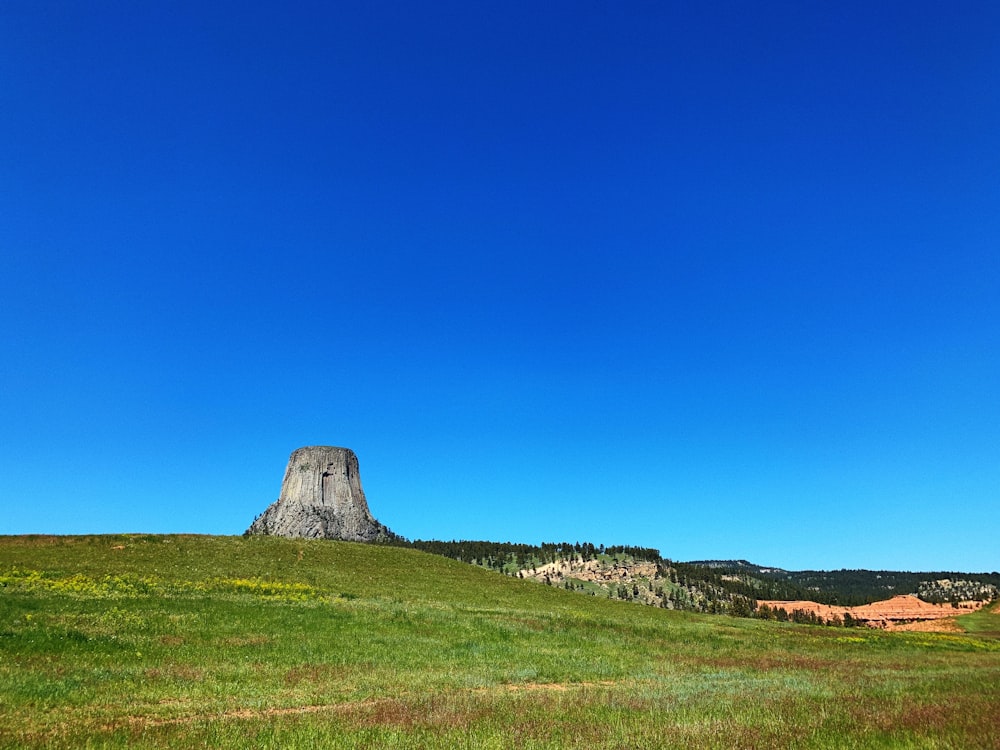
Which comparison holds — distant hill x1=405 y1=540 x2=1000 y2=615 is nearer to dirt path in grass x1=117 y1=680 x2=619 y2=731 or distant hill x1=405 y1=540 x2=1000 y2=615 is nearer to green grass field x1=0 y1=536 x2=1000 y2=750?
green grass field x1=0 y1=536 x2=1000 y2=750

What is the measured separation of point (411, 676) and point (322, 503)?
9840cm

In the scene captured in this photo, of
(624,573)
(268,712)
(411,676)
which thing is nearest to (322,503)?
(624,573)

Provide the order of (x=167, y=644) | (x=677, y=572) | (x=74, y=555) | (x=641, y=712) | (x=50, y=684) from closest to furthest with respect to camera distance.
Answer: (x=641, y=712), (x=50, y=684), (x=167, y=644), (x=74, y=555), (x=677, y=572)

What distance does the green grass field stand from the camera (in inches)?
458

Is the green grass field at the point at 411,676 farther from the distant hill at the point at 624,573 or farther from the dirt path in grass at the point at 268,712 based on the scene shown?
the distant hill at the point at 624,573

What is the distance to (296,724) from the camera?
12.4 m

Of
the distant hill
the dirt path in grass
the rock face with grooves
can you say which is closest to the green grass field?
the dirt path in grass

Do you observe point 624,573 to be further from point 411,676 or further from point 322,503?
point 411,676

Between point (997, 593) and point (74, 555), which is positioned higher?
point (74, 555)

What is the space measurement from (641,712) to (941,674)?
19.8 meters

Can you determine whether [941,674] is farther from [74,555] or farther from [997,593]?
[997,593]

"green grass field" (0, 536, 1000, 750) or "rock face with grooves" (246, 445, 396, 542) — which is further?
"rock face with grooves" (246, 445, 396, 542)

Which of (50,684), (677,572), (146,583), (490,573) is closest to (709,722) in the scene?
(50,684)

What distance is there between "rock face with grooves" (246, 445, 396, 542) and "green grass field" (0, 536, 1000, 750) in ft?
196
